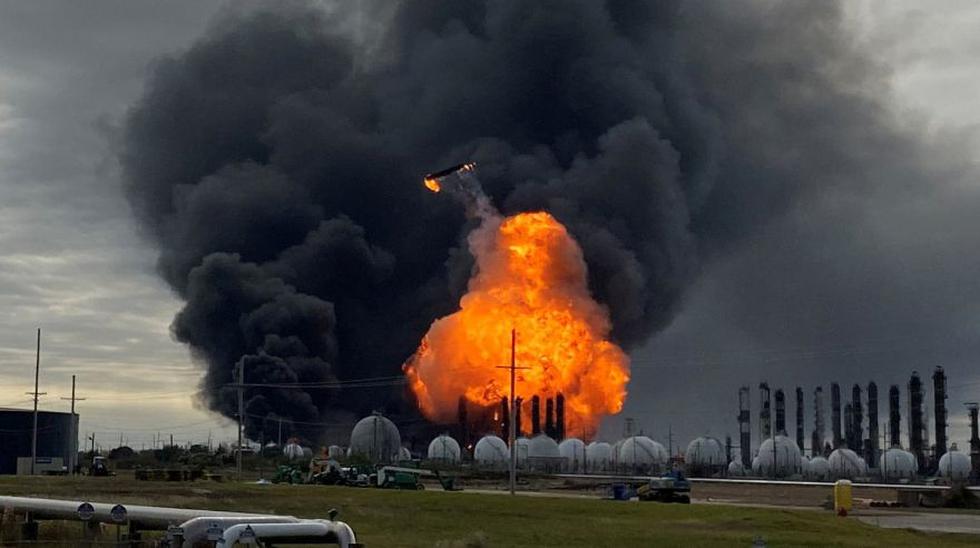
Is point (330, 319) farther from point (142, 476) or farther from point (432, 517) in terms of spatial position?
point (432, 517)

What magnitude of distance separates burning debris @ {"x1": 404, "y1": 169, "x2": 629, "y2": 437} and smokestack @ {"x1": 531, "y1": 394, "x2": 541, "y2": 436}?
14.3 m

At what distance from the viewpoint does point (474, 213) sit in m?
156

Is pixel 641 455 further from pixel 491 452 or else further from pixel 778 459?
pixel 491 452

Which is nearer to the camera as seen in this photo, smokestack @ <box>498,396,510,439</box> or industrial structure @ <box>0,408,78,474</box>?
industrial structure @ <box>0,408,78,474</box>

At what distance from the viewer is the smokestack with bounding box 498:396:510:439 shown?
15962 cm

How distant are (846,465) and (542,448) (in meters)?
42.4

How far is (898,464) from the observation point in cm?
16800

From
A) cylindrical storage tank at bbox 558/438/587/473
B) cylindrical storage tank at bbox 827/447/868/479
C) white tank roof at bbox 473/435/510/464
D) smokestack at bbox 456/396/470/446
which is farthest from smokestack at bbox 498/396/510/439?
cylindrical storage tank at bbox 827/447/868/479

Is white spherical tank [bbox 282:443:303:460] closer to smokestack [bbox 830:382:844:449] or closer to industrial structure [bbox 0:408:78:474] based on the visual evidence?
industrial structure [bbox 0:408:78:474]

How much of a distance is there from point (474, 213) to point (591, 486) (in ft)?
160

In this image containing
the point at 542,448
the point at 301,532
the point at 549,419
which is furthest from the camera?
the point at 549,419

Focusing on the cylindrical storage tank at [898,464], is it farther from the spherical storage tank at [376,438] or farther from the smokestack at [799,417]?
the spherical storage tank at [376,438]

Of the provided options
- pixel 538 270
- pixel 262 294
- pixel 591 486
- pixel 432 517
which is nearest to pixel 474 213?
pixel 538 270

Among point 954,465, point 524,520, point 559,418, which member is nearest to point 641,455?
point 559,418
